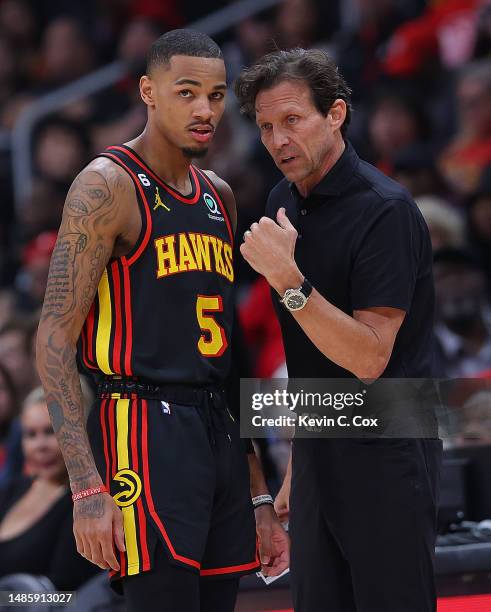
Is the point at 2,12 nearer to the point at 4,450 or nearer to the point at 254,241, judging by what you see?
the point at 4,450

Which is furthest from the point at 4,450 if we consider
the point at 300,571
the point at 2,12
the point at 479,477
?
the point at 2,12

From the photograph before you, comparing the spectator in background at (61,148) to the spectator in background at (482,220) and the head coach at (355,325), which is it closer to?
the spectator in background at (482,220)

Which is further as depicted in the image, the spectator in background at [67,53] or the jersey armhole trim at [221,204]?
the spectator in background at [67,53]

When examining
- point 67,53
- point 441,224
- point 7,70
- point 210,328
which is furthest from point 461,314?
point 7,70

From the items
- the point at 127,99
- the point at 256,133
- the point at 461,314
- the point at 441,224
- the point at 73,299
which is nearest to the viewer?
the point at 73,299

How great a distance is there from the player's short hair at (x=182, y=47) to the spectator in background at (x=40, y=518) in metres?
2.16

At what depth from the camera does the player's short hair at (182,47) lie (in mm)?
2850

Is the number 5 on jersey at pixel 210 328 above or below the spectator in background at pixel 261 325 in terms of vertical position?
below

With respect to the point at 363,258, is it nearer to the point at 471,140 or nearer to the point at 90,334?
the point at 90,334

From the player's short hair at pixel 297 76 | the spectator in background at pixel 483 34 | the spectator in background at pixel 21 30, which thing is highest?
the spectator in background at pixel 21 30

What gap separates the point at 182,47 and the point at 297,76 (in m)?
0.32

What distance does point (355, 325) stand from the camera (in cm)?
278

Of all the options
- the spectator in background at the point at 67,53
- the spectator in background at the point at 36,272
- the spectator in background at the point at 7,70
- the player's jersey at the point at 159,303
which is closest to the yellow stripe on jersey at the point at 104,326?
the player's jersey at the point at 159,303

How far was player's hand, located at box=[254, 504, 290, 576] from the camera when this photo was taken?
10.1 ft
